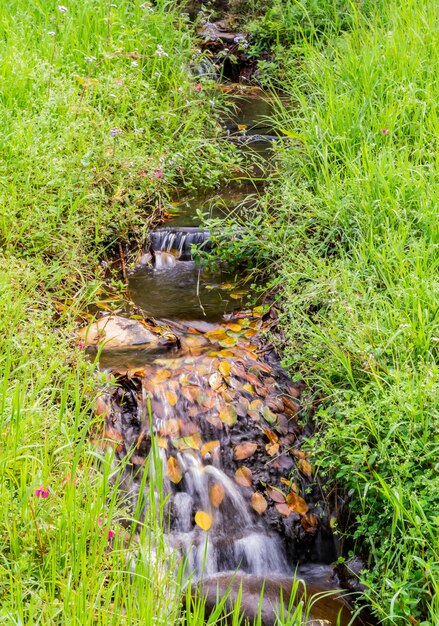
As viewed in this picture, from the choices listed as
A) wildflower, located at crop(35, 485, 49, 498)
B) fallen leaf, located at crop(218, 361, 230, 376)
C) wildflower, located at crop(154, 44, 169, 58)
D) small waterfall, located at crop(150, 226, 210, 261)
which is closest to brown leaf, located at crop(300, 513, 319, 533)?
fallen leaf, located at crop(218, 361, 230, 376)

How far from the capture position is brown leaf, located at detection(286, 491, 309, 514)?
11.4ft

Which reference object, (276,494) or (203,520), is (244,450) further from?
(203,520)

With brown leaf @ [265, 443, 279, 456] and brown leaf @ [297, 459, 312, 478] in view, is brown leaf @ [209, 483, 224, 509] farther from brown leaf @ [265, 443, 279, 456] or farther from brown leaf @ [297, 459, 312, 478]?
brown leaf @ [297, 459, 312, 478]

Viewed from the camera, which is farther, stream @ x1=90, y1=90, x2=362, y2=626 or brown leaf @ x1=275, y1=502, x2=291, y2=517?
brown leaf @ x1=275, y1=502, x2=291, y2=517

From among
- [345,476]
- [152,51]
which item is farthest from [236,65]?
[345,476]

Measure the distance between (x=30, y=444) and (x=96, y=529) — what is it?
0.45 meters

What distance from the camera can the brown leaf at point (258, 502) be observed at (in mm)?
3451

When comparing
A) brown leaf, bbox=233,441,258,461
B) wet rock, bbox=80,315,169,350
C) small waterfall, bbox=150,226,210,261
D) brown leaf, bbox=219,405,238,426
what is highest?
small waterfall, bbox=150,226,210,261

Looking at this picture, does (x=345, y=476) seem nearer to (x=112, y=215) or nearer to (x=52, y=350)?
(x=52, y=350)

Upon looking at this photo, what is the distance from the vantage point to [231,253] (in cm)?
483

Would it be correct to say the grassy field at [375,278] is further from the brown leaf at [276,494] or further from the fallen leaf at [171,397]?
the fallen leaf at [171,397]

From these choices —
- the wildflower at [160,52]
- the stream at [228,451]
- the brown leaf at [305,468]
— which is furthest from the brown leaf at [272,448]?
the wildflower at [160,52]

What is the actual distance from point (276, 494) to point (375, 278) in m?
1.20

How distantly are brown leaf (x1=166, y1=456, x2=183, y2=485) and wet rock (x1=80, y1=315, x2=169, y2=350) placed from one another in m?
0.81
